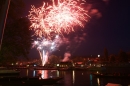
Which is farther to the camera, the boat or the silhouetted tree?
the boat

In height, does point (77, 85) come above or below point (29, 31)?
below

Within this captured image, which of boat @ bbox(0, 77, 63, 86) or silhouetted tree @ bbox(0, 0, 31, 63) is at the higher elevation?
silhouetted tree @ bbox(0, 0, 31, 63)

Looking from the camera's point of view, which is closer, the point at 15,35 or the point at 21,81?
the point at 15,35

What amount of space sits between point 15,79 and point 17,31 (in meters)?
16.9

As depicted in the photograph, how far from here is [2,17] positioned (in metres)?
4.40

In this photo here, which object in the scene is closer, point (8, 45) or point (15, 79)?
point (8, 45)

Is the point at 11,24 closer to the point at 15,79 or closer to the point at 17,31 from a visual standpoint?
the point at 17,31

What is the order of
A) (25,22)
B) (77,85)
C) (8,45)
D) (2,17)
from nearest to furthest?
(2,17)
(8,45)
(25,22)
(77,85)

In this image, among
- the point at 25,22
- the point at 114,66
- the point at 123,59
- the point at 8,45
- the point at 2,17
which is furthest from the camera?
the point at 114,66

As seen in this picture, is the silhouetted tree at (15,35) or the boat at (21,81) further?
the boat at (21,81)

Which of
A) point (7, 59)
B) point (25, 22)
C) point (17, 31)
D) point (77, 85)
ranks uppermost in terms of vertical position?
point (25, 22)

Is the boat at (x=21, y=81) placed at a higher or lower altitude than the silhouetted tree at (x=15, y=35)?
lower

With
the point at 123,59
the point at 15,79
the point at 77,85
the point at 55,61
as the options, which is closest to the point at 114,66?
the point at 123,59

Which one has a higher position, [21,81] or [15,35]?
[15,35]
